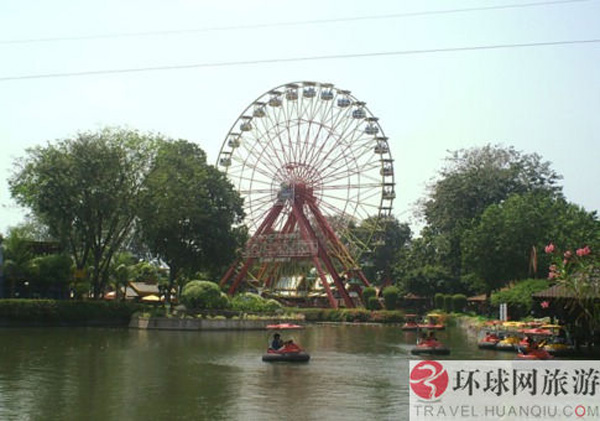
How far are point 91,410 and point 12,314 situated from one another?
2938 cm

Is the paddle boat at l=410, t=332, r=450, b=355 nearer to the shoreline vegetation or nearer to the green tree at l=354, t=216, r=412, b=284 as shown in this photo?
the shoreline vegetation

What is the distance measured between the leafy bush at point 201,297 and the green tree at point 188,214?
189 inches

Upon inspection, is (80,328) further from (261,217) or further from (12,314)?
(261,217)

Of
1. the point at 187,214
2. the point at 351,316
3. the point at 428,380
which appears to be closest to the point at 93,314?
the point at 187,214

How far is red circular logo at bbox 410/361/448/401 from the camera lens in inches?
498

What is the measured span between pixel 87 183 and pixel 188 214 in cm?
744

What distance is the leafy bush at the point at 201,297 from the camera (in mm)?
49656

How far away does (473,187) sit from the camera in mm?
69375

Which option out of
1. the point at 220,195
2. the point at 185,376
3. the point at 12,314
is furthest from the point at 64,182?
the point at 185,376

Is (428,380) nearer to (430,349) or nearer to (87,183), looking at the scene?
(430,349)

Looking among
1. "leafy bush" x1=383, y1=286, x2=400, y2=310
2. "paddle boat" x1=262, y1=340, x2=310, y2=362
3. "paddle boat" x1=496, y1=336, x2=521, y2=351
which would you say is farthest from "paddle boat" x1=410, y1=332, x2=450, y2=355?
"leafy bush" x1=383, y1=286, x2=400, y2=310

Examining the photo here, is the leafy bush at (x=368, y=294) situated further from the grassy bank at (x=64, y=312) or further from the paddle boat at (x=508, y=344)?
the paddle boat at (x=508, y=344)

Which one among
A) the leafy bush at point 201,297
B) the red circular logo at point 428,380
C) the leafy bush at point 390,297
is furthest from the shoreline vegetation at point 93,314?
the red circular logo at point 428,380

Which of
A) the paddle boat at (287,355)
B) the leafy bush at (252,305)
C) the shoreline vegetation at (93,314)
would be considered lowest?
the paddle boat at (287,355)
